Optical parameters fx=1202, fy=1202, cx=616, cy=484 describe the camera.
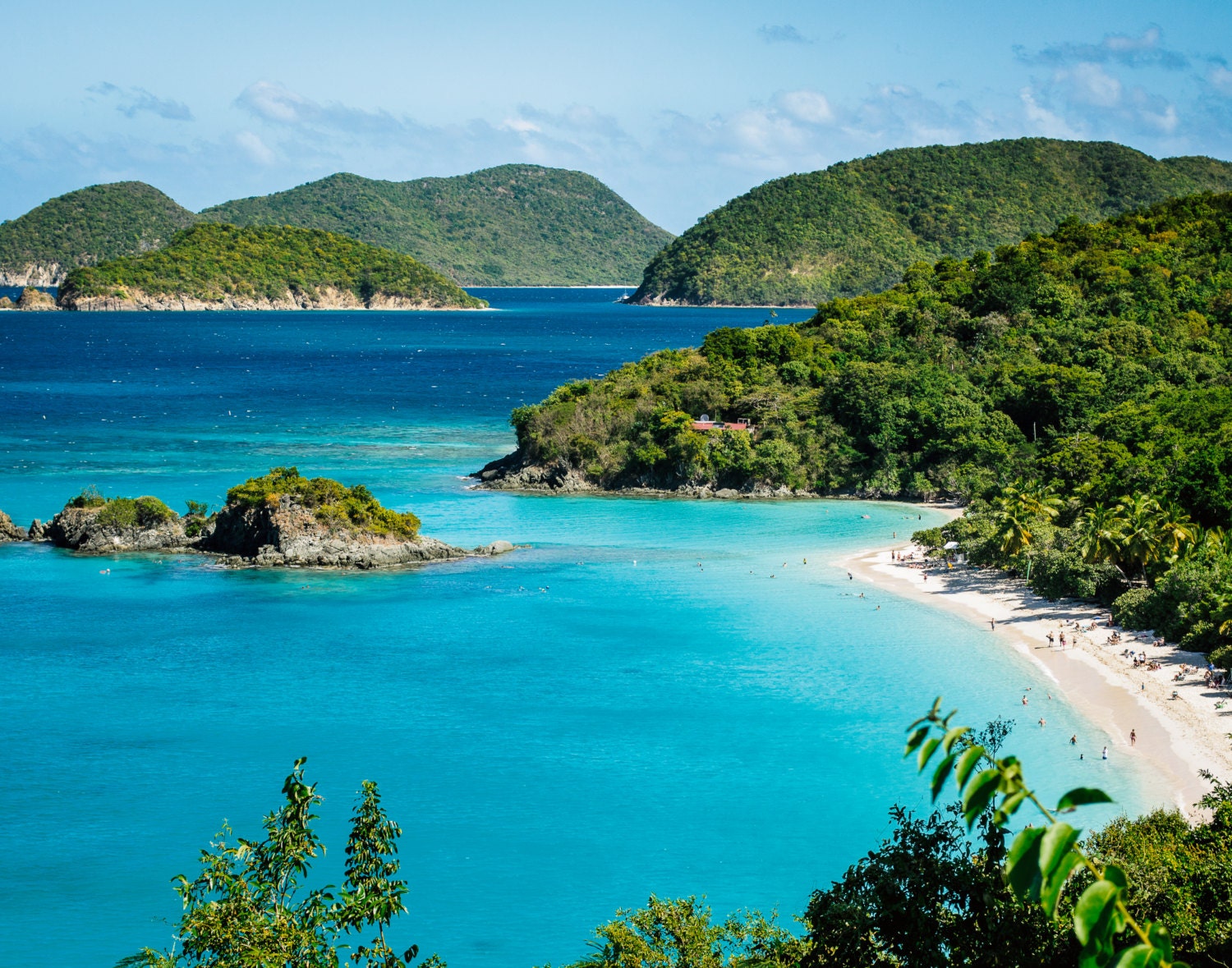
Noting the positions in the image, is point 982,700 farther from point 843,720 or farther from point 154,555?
point 154,555

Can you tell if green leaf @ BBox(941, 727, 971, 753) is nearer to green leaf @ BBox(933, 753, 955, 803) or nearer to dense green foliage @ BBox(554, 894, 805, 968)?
green leaf @ BBox(933, 753, 955, 803)

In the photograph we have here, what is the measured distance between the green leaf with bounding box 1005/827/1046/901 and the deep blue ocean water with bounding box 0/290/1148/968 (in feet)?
61.3

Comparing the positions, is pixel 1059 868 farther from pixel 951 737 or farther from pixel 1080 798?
pixel 951 737

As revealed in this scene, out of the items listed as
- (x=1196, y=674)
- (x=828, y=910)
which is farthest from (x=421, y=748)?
(x=1196, y=674)

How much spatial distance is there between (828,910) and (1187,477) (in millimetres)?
36022

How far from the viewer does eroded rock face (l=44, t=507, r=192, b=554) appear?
52.1 metres

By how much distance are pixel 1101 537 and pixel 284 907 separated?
34371 mm

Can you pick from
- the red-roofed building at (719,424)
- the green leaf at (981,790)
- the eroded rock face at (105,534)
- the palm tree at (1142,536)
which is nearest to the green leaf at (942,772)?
the green leaf at (981,790)

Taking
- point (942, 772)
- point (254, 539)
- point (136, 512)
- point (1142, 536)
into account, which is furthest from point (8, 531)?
point (942, 772)

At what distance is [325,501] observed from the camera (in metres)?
50.9

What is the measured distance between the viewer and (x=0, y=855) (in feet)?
82.3

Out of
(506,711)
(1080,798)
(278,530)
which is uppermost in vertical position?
(1080,798)

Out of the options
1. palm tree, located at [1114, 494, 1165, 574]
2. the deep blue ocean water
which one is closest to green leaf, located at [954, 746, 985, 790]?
the deep blue ocean water

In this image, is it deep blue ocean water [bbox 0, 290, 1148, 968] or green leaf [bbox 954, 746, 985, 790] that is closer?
green leaf [bbox 954, 746, 985, 790]
